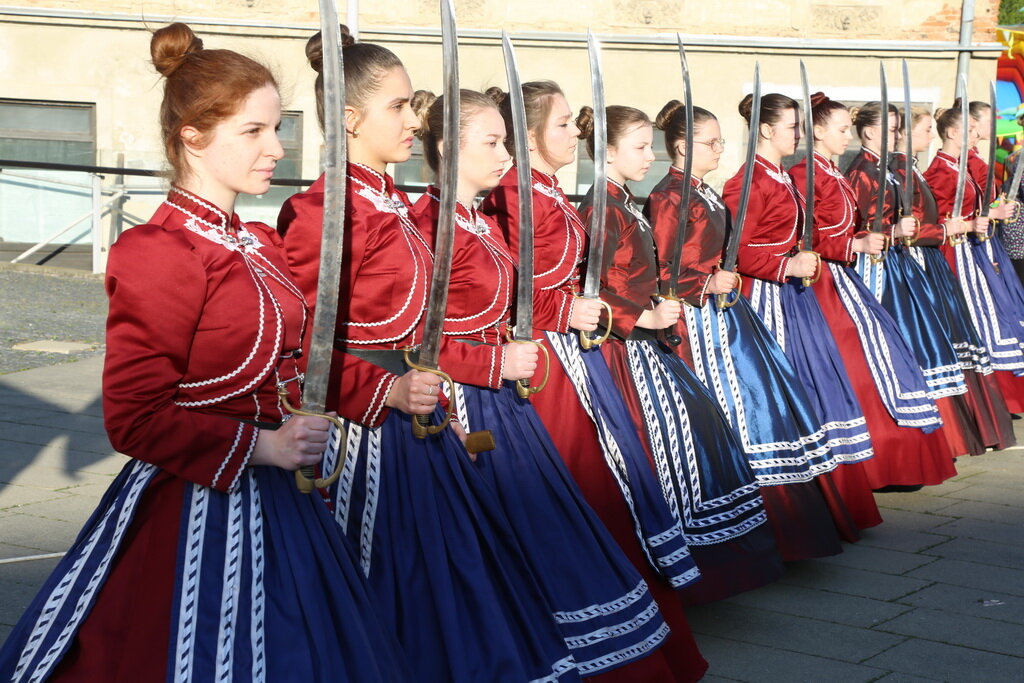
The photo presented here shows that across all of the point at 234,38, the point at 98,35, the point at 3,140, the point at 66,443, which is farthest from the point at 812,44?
the point at 66,443

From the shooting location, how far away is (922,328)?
592 cm

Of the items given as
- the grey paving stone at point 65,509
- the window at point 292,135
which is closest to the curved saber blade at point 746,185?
the grey paving stone at point 65,509

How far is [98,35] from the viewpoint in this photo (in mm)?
14008

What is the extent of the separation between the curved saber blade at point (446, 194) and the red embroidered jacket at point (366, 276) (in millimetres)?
170

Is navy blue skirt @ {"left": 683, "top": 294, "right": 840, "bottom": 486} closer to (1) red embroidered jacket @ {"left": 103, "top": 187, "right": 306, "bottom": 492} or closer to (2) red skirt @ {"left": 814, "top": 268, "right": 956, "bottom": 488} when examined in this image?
(2) red skirt @ {"left": 814, "top": 268, "right": 956, "bottom": 488}

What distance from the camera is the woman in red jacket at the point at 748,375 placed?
14.2 ft

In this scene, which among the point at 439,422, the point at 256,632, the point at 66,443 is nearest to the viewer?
the point at 256,632

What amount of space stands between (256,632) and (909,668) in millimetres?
2088

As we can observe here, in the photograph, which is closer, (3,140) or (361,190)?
(361,190)

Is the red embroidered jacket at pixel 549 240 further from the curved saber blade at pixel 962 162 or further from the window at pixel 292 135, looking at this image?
the window at pixel 292 135

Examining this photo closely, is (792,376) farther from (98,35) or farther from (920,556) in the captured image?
(98,35)

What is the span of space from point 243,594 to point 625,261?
2.03 meters

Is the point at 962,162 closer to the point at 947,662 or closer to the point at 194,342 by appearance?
the point at 947,662

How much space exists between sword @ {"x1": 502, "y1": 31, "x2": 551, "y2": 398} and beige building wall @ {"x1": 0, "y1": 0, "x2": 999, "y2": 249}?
1131 centimetres
